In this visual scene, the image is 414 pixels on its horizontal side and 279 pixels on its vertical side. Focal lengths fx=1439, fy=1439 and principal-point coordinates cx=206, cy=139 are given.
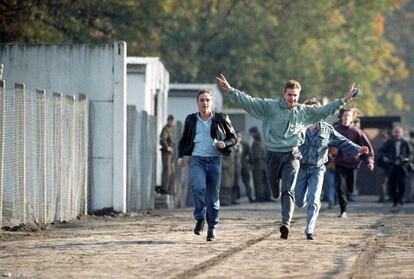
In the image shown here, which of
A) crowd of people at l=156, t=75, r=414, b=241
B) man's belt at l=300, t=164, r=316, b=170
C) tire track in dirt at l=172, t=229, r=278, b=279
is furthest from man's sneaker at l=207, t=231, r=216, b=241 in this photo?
man's belt at l=300, t=164, r=316, b=170

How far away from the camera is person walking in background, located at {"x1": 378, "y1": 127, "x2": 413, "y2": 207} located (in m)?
33.3

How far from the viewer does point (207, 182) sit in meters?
17.9

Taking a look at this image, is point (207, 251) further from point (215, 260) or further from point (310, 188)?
point (310, 188)

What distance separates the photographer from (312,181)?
61.6 ft

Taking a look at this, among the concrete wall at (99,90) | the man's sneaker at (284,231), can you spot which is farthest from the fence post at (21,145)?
the concrete wall at (99,90)

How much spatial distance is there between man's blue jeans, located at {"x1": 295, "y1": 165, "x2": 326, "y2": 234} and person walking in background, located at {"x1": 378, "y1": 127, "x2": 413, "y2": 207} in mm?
14419

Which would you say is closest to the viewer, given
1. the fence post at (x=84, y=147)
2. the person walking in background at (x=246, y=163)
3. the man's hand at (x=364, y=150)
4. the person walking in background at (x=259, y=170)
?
the man's hand at (x=364, y=150)

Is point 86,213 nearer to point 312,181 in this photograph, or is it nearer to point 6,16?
point 312,181

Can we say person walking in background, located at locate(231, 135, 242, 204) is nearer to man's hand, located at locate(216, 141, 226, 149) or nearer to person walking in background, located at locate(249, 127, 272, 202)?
person walking in background, located at locate(249, 127, 272, 202)

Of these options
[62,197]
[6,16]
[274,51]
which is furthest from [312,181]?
[274,51]

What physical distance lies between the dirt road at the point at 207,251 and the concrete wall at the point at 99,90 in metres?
2.58

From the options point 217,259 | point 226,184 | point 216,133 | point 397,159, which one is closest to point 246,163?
point 226,184

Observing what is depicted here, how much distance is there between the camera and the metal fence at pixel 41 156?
19625 mm

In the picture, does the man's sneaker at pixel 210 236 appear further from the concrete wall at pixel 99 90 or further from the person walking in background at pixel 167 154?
the person walking in background at pixel 167 154
